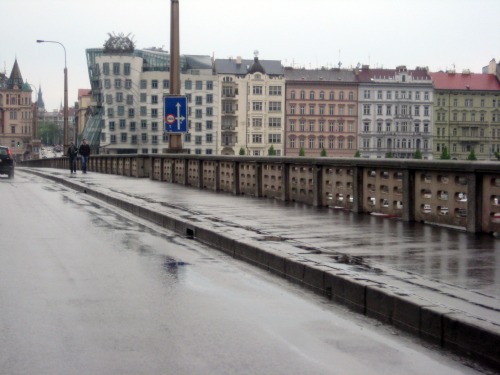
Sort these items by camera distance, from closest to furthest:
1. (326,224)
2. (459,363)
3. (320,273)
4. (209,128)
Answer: (459,363) → (320,273) → (326,224) → (209,128)

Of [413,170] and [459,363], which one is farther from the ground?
[413,170]

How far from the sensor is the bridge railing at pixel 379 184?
1203cm

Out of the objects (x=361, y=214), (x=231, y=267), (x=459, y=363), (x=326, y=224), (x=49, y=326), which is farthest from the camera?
(x=361, y=214)

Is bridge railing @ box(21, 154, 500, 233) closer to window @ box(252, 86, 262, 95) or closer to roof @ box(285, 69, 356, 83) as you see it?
roof @ box(285, 69, 356, 83)

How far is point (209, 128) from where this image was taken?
15588cm

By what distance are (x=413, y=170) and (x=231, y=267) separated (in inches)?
193

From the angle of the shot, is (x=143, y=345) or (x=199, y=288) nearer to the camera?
(x=143, y=345)

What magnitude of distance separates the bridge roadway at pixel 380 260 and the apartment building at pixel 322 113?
13433 cm

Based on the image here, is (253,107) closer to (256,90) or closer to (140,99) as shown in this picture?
(256,90)

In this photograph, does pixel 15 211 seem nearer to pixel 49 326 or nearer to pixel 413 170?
pixel 413 170

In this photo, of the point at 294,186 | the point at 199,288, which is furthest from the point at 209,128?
the point at 199,288

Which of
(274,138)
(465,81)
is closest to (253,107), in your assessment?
(274,138)

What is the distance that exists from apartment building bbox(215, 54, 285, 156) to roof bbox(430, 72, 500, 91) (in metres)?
27.2

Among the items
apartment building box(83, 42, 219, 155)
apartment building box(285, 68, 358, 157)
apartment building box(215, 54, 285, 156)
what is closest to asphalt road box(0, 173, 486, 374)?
apartment building box(83, 42, 219, 155)
